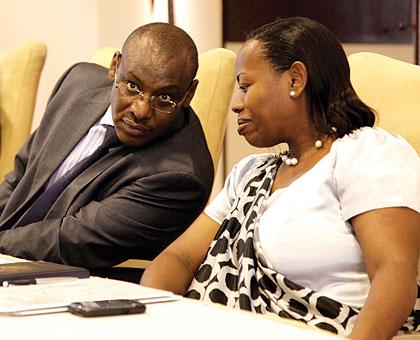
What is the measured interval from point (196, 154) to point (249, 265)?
0.55m

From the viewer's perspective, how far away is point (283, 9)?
4.89 m

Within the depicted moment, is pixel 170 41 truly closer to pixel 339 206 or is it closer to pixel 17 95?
pixel 339 206

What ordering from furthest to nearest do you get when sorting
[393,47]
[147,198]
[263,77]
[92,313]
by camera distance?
1. [393,47]
2. [147,198]
3. [263,77]
4. [92,313]

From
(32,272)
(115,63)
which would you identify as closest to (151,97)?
(115,63)

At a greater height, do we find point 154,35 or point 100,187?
point 154,35

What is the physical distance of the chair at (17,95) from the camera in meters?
3.52

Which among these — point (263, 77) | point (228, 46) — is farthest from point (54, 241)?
point (228, 46)

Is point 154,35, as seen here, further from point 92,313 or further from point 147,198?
point 92,313

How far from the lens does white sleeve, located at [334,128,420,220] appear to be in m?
1.84

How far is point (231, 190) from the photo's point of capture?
2.23 metres

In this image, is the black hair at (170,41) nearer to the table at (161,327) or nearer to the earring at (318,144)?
the earring at (318,144)

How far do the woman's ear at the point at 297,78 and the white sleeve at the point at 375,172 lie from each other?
0.13 meters

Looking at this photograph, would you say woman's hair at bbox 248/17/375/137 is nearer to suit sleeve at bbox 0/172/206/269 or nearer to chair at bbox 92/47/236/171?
suit sleeve at bbox 0/172/206/269

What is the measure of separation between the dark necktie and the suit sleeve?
115 mm
